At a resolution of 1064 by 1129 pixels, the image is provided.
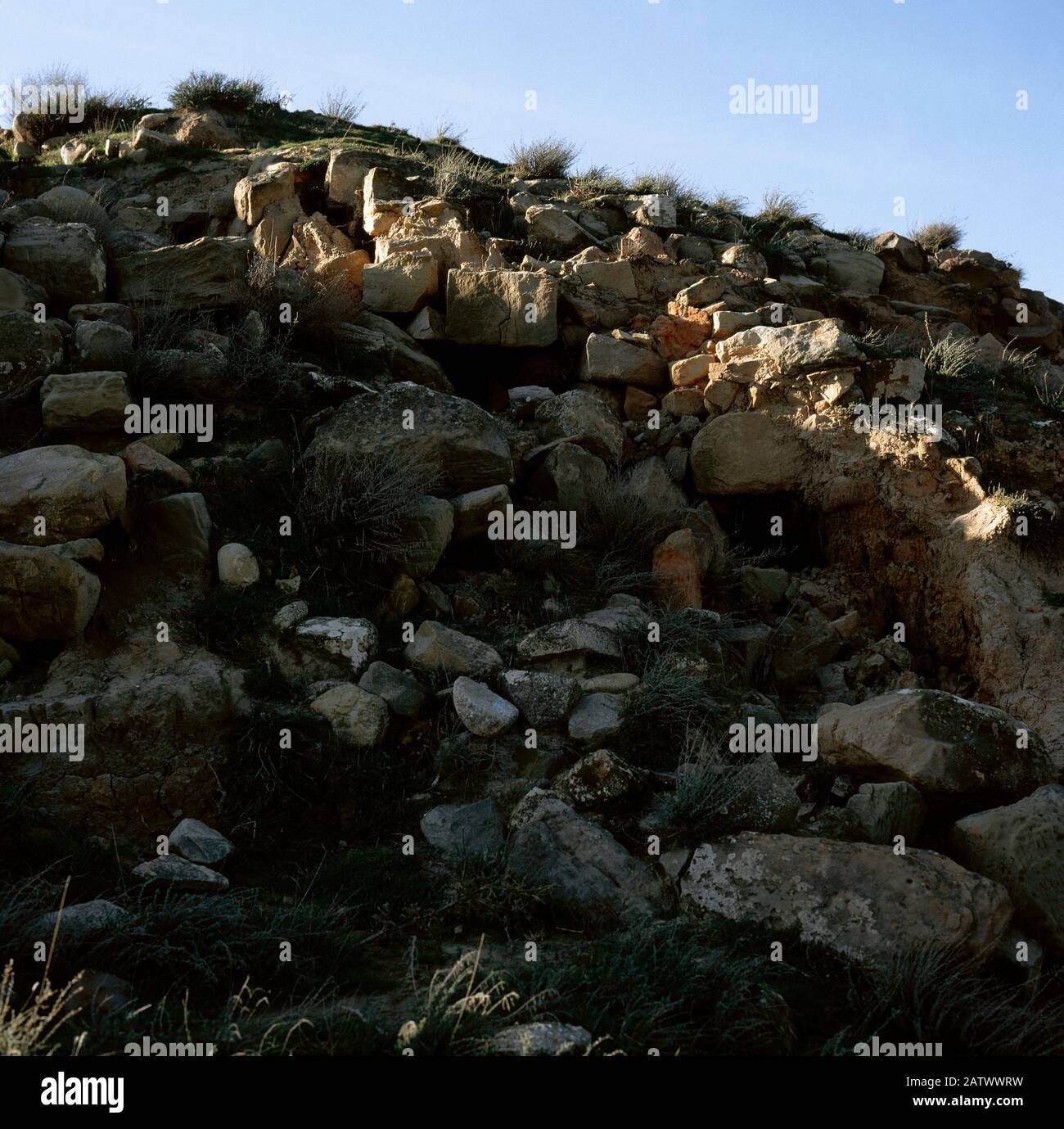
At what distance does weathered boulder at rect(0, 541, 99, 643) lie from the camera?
548 cm

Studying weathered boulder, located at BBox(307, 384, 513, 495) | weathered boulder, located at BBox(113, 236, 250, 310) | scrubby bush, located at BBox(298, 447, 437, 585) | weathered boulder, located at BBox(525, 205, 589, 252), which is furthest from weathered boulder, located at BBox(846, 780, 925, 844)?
weathered boulder, located at BBox(525, 205, 589, 252)

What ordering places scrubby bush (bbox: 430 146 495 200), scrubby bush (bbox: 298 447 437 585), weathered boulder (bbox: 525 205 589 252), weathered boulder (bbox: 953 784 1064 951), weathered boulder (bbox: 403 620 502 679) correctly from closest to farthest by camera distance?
weathered boulder (bbox: 953 784 1064 951)
weathered boulder (bbox: 403 620 502 679)
scrubby bush (bbox: 298 447 437 585)
weathered boulder (bbox: 525 205 589 252)
scrubby bush (bbox: 430 146 495 200)

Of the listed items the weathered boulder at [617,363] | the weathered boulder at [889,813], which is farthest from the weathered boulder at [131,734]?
the weathered boulder at [617,363]

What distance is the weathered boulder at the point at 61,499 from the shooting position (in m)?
5.92

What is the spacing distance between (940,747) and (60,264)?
8290 millimetres

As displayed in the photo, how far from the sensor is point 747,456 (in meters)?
8.59

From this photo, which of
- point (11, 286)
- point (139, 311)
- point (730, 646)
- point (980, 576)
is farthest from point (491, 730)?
point (11, 286)

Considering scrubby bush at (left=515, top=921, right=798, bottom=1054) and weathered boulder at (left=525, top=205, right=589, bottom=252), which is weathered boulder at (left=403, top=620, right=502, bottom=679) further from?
weathered boulder at (left=525, top=205, right=589, bottom=252)

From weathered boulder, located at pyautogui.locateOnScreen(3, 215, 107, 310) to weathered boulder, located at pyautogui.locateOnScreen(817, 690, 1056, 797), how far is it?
7527 millimetres

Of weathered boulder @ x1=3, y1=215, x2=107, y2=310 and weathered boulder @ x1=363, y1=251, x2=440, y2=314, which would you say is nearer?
weathered boulder @ x1=3, y1=215, x2=107, y2=310

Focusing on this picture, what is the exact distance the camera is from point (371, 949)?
4.38 m

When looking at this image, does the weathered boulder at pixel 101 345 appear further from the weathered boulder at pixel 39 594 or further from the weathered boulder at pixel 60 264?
the weathered boulder at pixel 39 594

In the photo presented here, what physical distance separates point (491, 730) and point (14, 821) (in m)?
2.55

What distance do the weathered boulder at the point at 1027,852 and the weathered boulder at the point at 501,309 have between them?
605 cm
